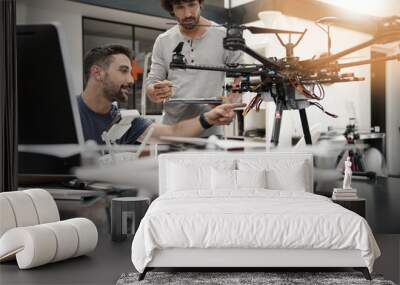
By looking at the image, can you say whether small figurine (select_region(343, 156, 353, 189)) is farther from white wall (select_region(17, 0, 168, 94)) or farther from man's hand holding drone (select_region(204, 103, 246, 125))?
white wall (select_region(17, 0, 168, 94))

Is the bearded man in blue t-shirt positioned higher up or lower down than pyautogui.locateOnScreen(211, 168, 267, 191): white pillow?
higher up

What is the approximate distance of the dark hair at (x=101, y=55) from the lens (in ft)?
17.1

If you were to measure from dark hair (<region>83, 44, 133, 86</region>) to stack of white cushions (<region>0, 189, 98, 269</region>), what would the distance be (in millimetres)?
1426

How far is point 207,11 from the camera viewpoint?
5098mm

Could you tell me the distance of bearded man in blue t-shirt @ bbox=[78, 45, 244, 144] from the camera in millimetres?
5180

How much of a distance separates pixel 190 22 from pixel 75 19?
3.87 ft

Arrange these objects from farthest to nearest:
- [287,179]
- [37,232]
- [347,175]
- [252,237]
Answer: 1. [347,175]
2. [287,179]
3. [37,232]
4. [252,237]

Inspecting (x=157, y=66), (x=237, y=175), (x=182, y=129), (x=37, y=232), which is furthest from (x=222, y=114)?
(x=37, y=232)

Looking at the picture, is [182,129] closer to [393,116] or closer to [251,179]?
[251,179]

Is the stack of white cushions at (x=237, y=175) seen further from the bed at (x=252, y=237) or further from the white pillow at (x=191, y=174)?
the bed at (x=252, y=237)

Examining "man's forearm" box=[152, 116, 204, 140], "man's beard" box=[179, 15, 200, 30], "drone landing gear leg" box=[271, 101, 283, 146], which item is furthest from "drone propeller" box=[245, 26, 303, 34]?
"man's forearm" box=[152, 116, 204, 140]

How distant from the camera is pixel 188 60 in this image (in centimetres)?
508

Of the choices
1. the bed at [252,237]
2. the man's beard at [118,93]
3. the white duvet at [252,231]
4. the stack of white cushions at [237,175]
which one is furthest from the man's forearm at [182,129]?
the white duvet at [252,231]

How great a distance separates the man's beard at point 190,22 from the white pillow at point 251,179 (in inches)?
62.1
